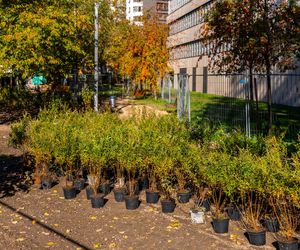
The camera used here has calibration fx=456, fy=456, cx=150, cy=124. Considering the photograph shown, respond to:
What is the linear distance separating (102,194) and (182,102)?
33.2ft

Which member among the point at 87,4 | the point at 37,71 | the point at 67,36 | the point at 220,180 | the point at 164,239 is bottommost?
the point at 164,239

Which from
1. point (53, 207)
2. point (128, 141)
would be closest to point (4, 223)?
point (53, 207)

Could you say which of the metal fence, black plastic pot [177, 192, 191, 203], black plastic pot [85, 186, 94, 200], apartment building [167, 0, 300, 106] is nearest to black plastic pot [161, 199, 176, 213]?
black plastic pot [177, 192, 191, 203]

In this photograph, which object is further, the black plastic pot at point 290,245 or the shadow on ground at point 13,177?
the shadow on ground at point 13,177

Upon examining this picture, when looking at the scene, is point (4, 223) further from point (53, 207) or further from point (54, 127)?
point (54, 127)

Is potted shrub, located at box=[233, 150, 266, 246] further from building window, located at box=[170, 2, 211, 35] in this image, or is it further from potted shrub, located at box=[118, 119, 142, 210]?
building window, located at box=[170, 2, 211, 35]

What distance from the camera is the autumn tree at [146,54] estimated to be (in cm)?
3519

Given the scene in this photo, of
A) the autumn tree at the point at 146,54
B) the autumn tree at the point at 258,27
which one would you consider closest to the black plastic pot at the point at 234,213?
the autumn tree at the point at 258,27

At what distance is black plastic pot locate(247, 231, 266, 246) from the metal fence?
4.85 meters

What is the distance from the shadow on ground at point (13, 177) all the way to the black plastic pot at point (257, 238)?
4982 mm

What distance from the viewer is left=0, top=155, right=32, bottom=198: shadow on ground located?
9508 mm

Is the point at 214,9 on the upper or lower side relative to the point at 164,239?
upper

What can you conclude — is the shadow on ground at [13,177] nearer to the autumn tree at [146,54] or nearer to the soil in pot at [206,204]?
the soil in pot at [206,204]

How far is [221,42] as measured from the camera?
41.9ft
